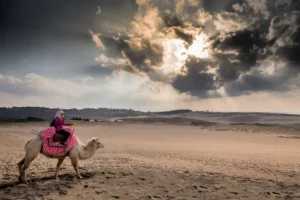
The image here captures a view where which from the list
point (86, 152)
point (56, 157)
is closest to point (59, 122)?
point (56, 157)

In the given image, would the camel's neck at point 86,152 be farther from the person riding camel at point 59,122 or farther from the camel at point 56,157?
the person riding camel at point 59,122

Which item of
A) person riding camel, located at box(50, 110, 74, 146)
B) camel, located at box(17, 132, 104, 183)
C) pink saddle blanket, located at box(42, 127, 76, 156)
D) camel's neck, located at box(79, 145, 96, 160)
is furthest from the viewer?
camel's neck, located at box(79, 145, 96, 160)

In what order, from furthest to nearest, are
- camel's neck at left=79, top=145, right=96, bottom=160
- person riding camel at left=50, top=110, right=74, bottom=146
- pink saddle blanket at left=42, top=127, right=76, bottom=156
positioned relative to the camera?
camel's neck at left=79, top=145, right=96, bottom=160 < person riding camel at left=50, top=110, right=74, bottom=146 < pink saddle blanket at left=42, top=127, right=76, bottom=156

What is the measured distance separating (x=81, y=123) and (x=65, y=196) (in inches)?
1927

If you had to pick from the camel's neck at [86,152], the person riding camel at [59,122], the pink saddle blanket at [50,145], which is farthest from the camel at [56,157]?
the person riding camel at [59,122]

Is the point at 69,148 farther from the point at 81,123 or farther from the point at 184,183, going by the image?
the point at 81,123

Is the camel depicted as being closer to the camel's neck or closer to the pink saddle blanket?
the camel's neck

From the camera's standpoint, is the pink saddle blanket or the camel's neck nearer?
the pink saddle blanket

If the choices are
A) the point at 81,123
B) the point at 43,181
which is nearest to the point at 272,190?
the point at 43,181

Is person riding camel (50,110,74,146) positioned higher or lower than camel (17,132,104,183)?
higher

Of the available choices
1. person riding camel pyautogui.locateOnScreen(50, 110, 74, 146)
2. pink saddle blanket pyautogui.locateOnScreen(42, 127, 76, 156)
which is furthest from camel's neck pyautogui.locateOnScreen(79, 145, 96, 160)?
person riding camel pyautogui.locateOnScreen(50, 110, 74, 146)

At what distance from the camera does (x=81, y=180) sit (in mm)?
11203

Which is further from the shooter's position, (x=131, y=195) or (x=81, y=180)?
(x=81, y=180)

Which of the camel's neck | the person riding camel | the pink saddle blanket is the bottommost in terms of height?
the camel's neck
